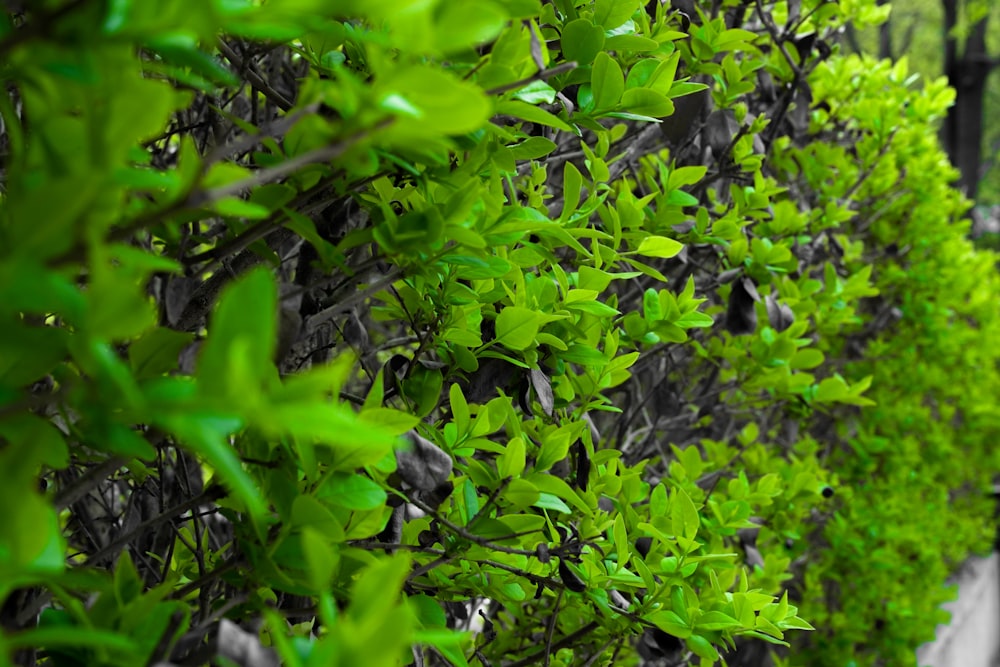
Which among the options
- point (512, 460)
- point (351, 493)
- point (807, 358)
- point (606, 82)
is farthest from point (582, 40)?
point (807, 358)

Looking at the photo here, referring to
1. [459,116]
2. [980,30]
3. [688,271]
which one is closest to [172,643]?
[459,116]

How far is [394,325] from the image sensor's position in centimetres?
296

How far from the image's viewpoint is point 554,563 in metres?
1.47

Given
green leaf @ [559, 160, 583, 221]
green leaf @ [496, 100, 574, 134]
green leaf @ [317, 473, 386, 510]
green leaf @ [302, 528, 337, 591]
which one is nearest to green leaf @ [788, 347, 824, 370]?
green leaf @ [559, 160, 583, 221]

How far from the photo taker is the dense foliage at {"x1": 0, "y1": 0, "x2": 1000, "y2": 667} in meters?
0.58

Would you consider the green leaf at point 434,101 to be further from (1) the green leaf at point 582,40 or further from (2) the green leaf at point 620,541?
(2) the green leaf at point 620,541

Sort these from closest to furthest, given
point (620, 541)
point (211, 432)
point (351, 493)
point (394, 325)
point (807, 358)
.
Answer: point (211, 432) → point (351, 493) → point (620, 541) → point (807, 358) → point (394, 325)

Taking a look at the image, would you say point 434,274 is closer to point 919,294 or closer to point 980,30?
point 919,294

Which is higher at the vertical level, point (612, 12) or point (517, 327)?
point (612, 12)

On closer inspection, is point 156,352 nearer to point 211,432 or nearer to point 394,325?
point 211,432

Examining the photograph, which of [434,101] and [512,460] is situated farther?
[512,460]

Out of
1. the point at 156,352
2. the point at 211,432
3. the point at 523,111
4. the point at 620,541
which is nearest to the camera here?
the point at 211,432

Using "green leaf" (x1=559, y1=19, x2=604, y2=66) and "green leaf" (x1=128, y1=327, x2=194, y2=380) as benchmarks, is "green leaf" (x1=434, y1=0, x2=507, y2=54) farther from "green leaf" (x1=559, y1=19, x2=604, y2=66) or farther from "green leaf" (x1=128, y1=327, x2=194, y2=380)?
"green leaf" (x1=559, y1=19, x2=604, y2=66)

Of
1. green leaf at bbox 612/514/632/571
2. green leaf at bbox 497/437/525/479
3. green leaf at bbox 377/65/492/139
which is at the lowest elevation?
green leaf at bbox 612/514/632/571
